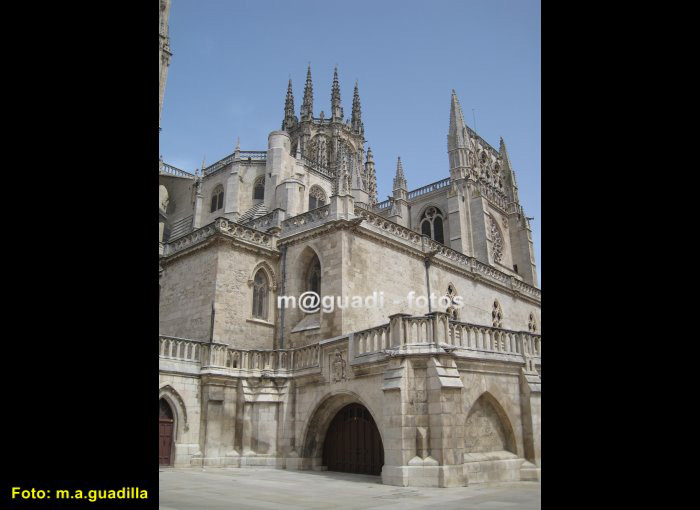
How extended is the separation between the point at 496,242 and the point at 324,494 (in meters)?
31.0

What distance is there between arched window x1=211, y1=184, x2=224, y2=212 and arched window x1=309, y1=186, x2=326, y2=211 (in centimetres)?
682

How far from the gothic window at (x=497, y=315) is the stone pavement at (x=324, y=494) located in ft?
52.4

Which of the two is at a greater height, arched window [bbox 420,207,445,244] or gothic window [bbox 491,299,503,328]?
arched window [bbox 420,207,445,244]

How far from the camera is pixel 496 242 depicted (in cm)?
3756

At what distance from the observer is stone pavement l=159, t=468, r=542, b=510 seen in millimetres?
7484

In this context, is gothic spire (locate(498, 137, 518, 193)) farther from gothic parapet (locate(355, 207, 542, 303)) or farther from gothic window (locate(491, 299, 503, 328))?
gothic window (locate(491, 299, 503, 328))

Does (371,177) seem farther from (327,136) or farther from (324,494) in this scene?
(324,494)

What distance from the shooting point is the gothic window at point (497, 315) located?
27.0 metres

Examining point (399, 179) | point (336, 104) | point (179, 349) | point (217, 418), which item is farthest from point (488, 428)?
point (336, 104)

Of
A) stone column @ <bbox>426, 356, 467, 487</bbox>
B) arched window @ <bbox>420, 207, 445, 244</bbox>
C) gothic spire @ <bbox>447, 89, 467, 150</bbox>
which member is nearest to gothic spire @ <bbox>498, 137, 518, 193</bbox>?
gothic spire @ <bbox>447, 89, 467, 150</bbox>
